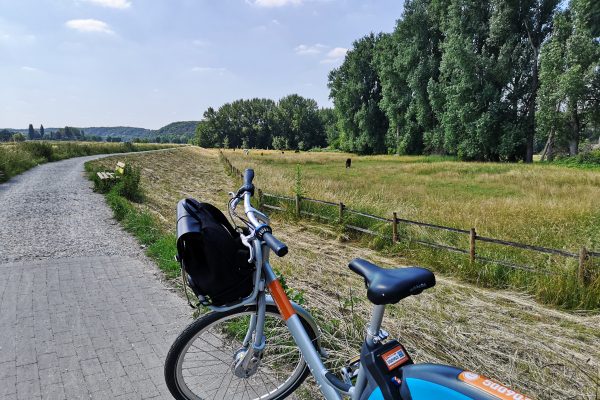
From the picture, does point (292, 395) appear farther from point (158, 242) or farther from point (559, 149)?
point (559, 149)

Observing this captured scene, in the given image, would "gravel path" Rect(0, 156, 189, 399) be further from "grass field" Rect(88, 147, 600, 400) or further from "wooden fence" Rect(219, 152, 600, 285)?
"wooden fence" Rect(219, 152, 600, 285)

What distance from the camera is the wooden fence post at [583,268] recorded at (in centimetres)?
587

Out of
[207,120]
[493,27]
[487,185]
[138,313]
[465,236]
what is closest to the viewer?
[138,313]

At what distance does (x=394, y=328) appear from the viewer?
11.5 ft

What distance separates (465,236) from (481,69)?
32660mm

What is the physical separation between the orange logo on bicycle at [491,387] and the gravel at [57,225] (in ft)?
19.7

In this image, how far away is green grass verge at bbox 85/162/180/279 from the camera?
576cm

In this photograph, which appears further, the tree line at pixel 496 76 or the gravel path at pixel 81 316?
the tree line at pixel 496 76

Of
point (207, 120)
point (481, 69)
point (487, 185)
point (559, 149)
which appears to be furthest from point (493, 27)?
point (207, 120)

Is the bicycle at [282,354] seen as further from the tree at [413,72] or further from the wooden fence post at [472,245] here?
the tree at [413,72]

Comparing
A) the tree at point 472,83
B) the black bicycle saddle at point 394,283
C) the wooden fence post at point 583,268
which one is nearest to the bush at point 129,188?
the wooden fence post at point 583,268

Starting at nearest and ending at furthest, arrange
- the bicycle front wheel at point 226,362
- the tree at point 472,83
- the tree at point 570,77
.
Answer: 1. the bicycle front wheel at point 226,362
2. the tree at point 570,77
3. the tree at point 472,83

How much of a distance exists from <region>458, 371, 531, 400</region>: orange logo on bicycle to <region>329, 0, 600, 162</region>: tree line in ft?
114

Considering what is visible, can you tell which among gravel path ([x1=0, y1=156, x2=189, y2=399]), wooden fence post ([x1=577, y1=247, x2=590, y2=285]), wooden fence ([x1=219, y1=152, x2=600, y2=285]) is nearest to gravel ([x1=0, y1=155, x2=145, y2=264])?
gravel path ([x1=0, y1=156, x2=189, y2=399])
